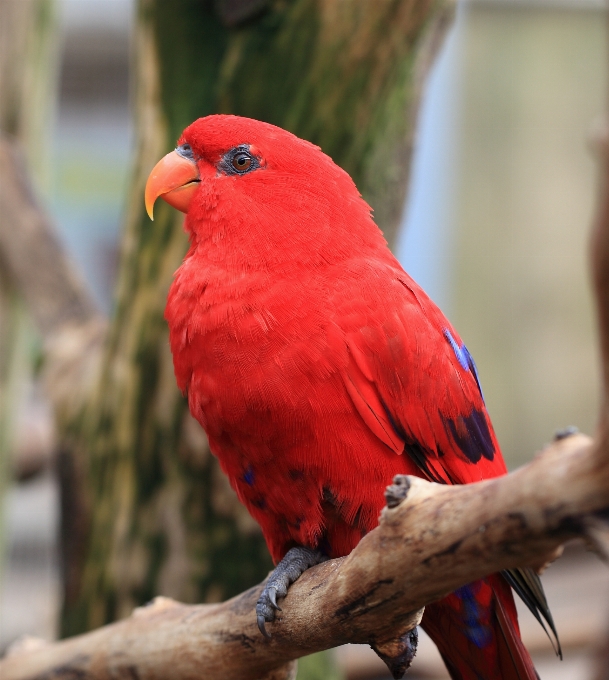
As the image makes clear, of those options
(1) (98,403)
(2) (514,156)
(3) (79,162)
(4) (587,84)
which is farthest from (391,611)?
(4) (587,84)

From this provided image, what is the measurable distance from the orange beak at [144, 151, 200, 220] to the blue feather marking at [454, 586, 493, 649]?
3.48 ft

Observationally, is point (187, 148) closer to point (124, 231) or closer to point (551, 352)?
point (124, 231)

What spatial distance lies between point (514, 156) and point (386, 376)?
21.1 ft

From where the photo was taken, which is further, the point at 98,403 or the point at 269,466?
the point at 98,403

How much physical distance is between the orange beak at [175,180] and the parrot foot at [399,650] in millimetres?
1068

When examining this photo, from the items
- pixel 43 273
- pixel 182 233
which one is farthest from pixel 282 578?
pixel 43 273

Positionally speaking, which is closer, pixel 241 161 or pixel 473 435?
pixel 473 435

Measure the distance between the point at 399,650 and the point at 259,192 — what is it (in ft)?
3.25

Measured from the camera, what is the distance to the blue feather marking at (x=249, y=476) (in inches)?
66.6

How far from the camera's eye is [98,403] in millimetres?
2871

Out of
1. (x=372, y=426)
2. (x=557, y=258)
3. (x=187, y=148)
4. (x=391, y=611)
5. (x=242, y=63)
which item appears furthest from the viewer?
(x=557, y=258)

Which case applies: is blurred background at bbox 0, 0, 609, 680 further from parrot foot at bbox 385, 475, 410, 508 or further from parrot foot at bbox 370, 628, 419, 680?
parrot foot at bbox 385, 475, 410, 508

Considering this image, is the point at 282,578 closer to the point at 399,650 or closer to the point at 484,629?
the point at 399,650

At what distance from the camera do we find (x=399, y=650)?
57.0 inches
